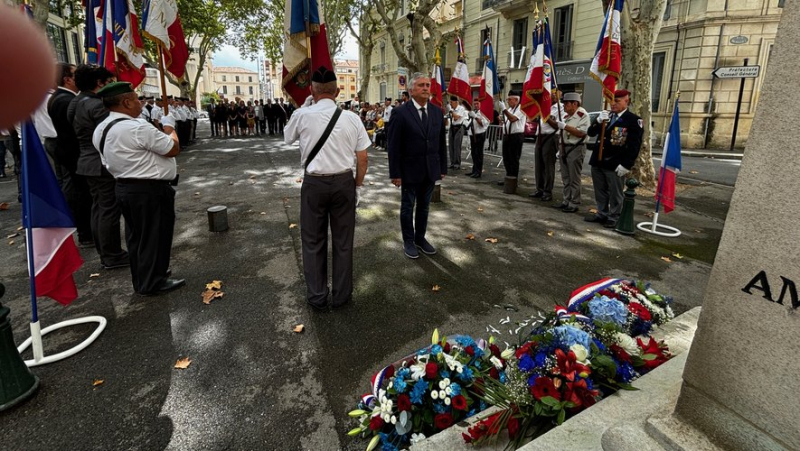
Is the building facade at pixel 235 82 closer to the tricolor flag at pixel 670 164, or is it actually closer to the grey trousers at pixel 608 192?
the grey trousers at pixel 608 192

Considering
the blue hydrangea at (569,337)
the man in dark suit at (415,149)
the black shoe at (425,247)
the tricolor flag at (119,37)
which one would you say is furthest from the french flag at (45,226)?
the tricolor flag at (119,37)

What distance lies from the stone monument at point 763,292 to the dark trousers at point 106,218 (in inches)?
209

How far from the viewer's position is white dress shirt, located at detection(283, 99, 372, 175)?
3.53 metres

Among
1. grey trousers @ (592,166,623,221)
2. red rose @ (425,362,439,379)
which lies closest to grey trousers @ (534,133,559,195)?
grey trousers @ (592,166,623,221)

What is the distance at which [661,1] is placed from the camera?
8992mm

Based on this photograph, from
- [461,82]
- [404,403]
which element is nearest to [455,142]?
[461,82]

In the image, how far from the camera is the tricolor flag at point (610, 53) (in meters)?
7.05

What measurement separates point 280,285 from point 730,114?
22.1 m

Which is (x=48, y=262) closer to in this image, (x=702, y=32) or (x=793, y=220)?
(x=793, y=220)

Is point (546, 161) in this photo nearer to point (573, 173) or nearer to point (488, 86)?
point (573, 173)

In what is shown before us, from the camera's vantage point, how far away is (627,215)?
6199 mm

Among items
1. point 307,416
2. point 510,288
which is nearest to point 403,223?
point 510,288

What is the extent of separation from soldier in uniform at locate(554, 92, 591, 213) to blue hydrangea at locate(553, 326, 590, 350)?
5.50 m

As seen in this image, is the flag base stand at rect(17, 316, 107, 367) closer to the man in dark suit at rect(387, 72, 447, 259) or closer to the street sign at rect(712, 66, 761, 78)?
the man in dark suit at rect(387, 72, 447, 259)
